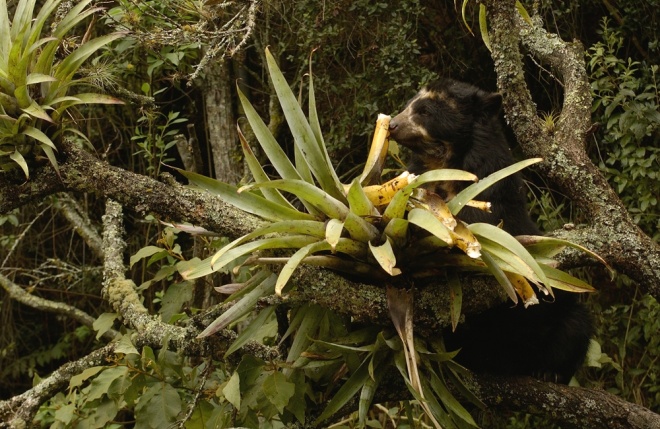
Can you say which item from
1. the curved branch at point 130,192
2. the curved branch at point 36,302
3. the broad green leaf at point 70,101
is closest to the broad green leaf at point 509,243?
the curved branch at point 130,192

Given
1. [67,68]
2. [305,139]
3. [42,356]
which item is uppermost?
[67,68]

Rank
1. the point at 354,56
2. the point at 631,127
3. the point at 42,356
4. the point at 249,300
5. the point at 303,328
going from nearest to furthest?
the point at 249,300, the point at 303,328, the point at 631,127, the point at 354,56, the point at 42,356

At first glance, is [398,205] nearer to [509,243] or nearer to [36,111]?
[509,243]

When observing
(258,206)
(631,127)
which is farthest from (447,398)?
(631,127)

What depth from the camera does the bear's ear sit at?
12.0 feet

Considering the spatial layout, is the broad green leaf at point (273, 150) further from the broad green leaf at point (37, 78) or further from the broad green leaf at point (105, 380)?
the broad green leaf at point (105, 380)

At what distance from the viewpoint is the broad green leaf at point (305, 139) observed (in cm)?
264

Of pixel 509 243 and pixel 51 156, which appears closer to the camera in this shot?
pixel 509 243

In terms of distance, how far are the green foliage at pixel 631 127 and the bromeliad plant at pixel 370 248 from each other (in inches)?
82.3

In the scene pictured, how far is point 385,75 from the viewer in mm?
4863

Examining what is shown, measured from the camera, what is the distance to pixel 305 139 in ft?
8.75

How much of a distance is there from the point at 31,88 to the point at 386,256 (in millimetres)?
1408

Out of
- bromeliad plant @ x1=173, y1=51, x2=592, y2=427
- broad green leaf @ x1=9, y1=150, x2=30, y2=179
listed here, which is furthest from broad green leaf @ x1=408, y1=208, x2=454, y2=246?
broad green leaf @ x1=9, y1=150, x2=30, y2=179

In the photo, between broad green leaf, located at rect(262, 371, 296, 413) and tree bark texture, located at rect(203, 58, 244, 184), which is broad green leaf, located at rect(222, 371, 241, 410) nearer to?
broad green leaf, located at rect(262, 371, 296, 413)
